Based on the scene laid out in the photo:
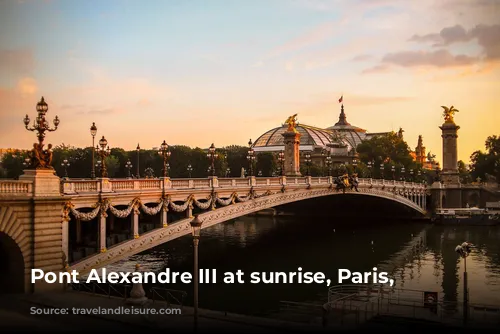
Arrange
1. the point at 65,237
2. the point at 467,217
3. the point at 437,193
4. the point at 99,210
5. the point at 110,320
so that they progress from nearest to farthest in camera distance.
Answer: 1. the point at 110,320
2. the point at 65,237
3. the point at 99,210
4. the point at 467,217
5. the point at 437,193

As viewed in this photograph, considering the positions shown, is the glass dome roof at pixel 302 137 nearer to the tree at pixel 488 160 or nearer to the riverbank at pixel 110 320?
the tree at pixel 488 160

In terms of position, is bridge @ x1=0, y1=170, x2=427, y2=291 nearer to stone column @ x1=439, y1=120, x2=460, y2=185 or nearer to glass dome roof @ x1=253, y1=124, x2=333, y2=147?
stone column @ x1=439, y1=120, x2=460, y2=185

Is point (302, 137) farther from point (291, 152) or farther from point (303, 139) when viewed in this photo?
point (291, 152)

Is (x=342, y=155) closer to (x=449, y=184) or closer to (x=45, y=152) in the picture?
(x=449, y=184)

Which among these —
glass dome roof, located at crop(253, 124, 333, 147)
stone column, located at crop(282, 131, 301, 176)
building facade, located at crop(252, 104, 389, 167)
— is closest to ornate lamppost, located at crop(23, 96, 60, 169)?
stone column, located at crop(282, 131, 301, 176)

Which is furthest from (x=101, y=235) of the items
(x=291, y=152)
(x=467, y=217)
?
(x=467, y=217)

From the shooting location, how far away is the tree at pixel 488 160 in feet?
397

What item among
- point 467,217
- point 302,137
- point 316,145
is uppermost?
point 302,137

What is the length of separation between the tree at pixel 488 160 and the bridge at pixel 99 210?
8536cm

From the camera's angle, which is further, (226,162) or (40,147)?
(226,162)

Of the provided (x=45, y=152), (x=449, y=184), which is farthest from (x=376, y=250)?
(x=449, y=184)

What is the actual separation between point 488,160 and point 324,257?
80982 millimetres

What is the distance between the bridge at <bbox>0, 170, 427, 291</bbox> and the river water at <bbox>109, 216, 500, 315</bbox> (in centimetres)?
456

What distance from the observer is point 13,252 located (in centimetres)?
2516
